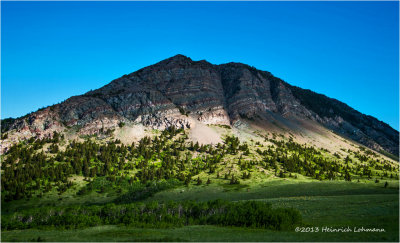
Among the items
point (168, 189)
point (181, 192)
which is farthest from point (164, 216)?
point (168, 189)

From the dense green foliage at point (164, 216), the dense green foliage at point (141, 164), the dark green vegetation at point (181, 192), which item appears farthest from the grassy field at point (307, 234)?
the dense green foliage at point (141, 164)

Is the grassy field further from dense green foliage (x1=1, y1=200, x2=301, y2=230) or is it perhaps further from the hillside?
dense green foliage (x1=1, y1=200, x2=301, y2=230)

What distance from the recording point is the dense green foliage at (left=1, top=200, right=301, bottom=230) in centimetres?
6738

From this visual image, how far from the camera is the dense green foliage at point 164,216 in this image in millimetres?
67375

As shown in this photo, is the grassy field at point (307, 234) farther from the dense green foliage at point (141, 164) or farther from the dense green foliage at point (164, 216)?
the dense green foliage at point (141, 164)

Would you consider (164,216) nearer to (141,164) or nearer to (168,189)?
(168,189)

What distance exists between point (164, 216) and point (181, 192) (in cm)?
4209

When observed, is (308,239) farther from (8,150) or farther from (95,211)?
(8,150)

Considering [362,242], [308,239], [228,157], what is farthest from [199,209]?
[228,157]

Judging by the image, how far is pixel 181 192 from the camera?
405 ft

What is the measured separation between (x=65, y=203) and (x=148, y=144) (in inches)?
3030

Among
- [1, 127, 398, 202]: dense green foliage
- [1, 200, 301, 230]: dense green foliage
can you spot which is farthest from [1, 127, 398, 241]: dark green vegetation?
[1, 127, 398, 202]: dense green foliage

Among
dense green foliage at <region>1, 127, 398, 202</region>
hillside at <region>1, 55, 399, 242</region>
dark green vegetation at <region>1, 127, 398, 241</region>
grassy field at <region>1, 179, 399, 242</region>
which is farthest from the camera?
dense green foliage at <region>1, 127, 398, 202</region>

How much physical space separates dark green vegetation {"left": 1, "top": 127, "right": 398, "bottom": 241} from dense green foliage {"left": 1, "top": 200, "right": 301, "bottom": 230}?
0.99 ft
